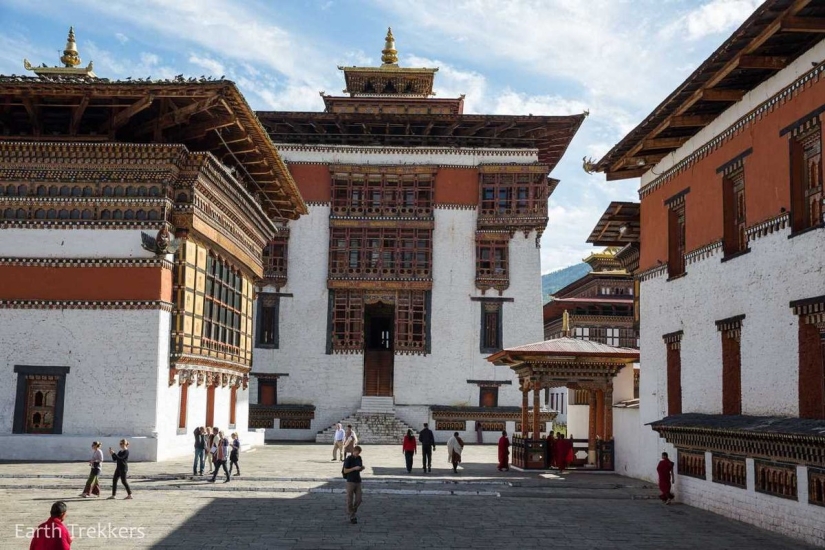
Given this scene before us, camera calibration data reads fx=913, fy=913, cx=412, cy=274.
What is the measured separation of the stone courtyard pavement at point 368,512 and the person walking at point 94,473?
29 cm

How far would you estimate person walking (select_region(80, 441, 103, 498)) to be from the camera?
16469mm

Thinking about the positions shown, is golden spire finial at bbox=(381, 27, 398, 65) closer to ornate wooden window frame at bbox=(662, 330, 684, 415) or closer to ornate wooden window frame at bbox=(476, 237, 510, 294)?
ornate wooden window frame at bbox=(476, 237, 510, 294)

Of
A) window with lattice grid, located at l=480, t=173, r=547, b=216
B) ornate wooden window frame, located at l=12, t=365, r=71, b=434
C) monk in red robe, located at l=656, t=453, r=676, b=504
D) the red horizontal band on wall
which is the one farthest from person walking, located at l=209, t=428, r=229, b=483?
window with lattice grid, located at l=480, t=173, r=547, b=216

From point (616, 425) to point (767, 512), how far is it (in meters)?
10.5

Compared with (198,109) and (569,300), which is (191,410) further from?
(569,300)

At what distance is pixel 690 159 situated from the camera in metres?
18.8

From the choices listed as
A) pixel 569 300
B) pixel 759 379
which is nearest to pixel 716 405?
pixel 759 379

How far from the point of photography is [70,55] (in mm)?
36438

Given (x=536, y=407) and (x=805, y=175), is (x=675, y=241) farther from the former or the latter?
(x=536, y=407)

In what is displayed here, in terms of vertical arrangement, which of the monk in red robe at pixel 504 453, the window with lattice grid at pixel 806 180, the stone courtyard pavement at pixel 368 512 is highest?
the window with lattice grid at pixel 806 180

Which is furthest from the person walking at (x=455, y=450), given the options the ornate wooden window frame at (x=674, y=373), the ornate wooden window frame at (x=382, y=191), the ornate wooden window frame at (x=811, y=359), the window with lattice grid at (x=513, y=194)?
the ornate wooden window frame at (x=382, y=191)

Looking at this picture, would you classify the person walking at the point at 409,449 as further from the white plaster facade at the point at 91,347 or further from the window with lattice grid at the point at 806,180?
the window with lattice grid at the point at 806,180

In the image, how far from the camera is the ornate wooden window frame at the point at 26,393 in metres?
23.0

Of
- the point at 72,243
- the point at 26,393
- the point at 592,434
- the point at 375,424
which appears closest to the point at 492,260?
the point at 375,424
